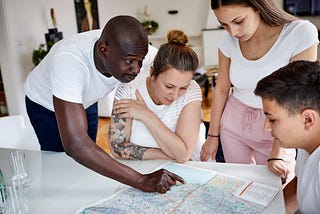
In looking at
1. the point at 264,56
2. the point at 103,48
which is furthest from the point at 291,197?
the point at 103,48

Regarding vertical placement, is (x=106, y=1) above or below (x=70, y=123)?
above

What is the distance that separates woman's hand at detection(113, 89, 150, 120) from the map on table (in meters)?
0.38

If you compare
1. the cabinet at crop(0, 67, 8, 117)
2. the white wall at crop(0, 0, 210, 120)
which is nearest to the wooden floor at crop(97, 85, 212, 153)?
the white wall at crop(0, 0, 210, 120)

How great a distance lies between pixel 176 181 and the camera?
1.14 m

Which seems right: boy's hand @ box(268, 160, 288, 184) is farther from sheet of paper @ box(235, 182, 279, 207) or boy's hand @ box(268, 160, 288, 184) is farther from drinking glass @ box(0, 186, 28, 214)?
drinking glass @ box(0, 186, 28, 214)

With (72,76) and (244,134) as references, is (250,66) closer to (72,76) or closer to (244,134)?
(244,134)

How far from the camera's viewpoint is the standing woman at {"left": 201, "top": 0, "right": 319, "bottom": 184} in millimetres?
1241

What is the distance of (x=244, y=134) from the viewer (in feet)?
4.71

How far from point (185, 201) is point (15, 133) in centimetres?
109

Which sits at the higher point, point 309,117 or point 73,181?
point 309,117

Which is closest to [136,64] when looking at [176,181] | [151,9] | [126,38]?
[126,38]

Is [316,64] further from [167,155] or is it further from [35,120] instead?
[35,120]

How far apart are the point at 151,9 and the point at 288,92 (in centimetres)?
527

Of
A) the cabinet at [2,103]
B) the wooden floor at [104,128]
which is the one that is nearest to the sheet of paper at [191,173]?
the wooden floor at [104,128]
